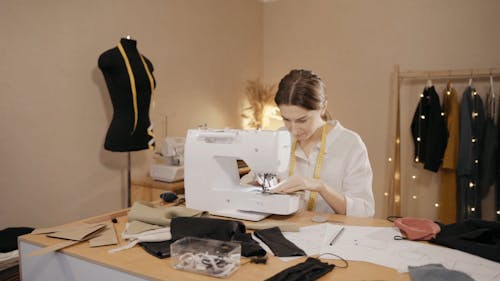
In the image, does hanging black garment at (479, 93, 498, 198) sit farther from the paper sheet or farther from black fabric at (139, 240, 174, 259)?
black fabric at (139, 240, 174, 259)

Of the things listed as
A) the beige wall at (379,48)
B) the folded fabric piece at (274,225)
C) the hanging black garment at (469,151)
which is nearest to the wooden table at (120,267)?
the folded fabric piece at (274,225)

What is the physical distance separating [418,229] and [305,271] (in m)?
0.52

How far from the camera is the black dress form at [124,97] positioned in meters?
2.35

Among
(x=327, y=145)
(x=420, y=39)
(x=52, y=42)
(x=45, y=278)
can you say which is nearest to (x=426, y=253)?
(x=327, y=145)

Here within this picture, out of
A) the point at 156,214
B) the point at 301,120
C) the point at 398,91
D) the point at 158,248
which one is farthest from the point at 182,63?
the point at 158,248

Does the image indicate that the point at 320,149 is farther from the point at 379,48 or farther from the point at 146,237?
the point at 379,48

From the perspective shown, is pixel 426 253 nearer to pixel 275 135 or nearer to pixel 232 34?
pixel 275 135

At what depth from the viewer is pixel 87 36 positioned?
2549 mm

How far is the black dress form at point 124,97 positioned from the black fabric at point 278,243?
1.36 metres

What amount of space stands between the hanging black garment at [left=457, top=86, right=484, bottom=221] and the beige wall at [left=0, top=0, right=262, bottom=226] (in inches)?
93.6

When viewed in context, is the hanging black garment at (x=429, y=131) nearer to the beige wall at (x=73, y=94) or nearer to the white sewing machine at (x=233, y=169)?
the beige wall at (x=73, y=94)

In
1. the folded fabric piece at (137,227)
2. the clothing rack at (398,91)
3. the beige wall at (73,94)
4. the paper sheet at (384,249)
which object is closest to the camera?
the paper sheet at (384,249)

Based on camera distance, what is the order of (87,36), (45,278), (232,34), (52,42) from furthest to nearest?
(232,34), (87,36), (52,42), (45,278)

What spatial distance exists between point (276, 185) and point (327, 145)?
0.47 metres
